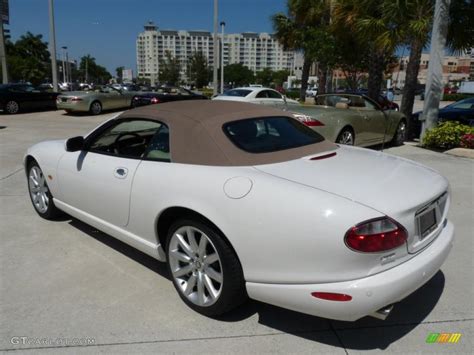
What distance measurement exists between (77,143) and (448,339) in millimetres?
3433

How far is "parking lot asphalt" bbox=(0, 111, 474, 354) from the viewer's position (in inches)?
101

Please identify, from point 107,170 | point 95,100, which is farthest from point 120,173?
point 95,100

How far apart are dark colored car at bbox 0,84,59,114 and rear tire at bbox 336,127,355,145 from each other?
582 inches

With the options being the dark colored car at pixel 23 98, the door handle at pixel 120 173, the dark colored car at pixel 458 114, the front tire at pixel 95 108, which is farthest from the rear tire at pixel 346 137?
the dark colored car at pixel 23 98

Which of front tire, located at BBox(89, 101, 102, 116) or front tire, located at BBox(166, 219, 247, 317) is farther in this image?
front tire, located at BBox(89, 101, 102, 116)

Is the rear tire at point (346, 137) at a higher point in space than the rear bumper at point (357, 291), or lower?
higher

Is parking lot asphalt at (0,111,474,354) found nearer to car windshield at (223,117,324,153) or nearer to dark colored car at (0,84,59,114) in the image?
car windshield at (223,117,324,153)

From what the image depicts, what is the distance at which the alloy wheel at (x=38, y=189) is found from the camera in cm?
457

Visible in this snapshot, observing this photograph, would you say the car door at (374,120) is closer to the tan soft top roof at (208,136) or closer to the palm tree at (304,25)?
the tan soft top roof at (208,136)

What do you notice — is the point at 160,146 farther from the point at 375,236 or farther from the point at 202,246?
the point at 375,236

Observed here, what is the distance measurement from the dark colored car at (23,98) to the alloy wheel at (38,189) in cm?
1430

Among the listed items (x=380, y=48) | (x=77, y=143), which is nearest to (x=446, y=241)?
(x=77, y=143)

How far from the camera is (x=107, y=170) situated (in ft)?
11.3

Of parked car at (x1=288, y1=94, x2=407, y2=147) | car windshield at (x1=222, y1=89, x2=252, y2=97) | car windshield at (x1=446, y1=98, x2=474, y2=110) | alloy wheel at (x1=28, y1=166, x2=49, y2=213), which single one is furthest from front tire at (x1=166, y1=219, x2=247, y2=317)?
car windshield at (x1=222, y1=89, x2=252, y2=97)
